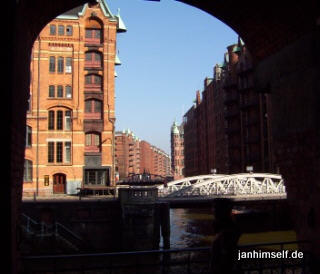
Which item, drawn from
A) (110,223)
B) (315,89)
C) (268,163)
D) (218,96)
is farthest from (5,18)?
(218,96)

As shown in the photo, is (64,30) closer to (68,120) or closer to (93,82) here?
(93,82)

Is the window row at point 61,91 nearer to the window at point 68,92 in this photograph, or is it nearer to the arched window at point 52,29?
the window at point 68,92

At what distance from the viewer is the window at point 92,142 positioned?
42062mm

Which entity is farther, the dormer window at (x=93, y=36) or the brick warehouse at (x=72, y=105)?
the dormer window at (x=93, y=36)

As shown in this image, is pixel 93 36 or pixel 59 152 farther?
pixel 93 36

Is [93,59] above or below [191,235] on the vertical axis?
above

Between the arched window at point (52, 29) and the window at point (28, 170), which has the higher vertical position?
the arched window at point (52, 29)

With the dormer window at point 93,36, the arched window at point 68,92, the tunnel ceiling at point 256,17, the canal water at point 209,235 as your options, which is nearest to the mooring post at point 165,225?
the canal water at point 209,235

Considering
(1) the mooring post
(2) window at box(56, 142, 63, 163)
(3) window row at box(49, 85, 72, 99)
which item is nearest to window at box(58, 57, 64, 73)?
(3) window row at box(49, 85, 72, 99)

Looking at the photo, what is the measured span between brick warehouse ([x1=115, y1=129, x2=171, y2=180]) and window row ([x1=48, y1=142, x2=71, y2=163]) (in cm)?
4845

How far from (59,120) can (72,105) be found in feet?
6.77

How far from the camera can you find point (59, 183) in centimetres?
4078

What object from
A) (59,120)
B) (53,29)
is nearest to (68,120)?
(59,120)

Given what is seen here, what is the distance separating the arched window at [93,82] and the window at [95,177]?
29.1ft
